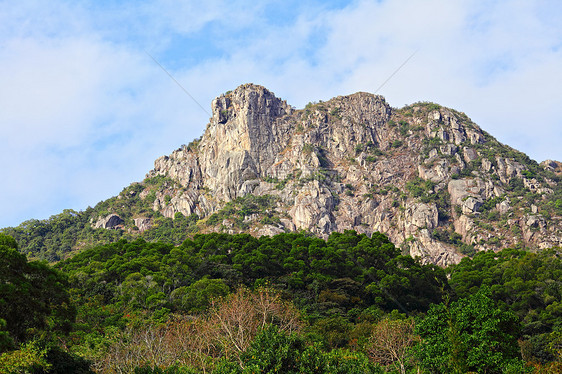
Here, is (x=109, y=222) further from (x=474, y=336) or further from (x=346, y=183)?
(x=474, y=336)

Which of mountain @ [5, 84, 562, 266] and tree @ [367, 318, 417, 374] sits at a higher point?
mountain @ [5, 84, 562, 266]

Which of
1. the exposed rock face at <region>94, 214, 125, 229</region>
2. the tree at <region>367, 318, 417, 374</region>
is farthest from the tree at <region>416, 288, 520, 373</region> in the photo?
the exposed rock face at <region>94, 214, 125, 229</region>

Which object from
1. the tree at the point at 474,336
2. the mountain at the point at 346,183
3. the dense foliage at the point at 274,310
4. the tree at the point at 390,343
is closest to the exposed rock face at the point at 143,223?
the mountain at the point at 346,183

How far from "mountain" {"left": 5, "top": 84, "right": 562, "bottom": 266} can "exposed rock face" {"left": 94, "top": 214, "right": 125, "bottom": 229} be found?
0.94ft

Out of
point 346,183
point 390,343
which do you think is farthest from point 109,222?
point 390,343

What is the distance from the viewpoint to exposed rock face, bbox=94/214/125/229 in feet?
434

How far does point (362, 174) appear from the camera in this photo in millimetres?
139250

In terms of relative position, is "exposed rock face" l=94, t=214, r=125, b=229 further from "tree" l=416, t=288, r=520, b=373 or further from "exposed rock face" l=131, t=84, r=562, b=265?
"tree" l=416, t=288, r=520, b=373

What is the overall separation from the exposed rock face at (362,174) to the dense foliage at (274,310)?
1871 inches

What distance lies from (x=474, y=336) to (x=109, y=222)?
119m

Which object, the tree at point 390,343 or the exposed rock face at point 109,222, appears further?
the exposed rock face at point 109,222

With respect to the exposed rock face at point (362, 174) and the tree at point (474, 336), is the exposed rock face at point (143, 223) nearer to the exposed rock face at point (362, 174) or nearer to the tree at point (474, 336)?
the exposed rock face at point (362, 174)

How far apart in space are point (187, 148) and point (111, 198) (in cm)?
2701

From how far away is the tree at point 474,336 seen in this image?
1073 inches
